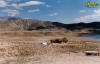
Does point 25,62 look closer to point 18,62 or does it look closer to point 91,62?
point 18,62

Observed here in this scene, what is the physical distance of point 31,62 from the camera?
1602 cm

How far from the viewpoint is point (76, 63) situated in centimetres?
1554

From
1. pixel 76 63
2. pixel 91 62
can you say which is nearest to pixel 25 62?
pixel 76 63

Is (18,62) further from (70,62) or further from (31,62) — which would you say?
(70,62)

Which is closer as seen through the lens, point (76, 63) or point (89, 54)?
point (76, 63)

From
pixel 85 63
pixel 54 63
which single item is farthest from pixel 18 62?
pixel 85 63

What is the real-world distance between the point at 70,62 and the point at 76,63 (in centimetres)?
68

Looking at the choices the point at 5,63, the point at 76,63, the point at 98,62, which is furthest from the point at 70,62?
the point at 5,63

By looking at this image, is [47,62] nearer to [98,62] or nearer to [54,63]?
[54,63]

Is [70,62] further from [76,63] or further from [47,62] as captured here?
[47,62]

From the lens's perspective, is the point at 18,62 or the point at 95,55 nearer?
the point at 18,62

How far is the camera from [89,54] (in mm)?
20719

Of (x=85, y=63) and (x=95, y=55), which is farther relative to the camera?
(x=95, y=55)

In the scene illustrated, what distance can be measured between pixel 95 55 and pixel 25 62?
9371mm
